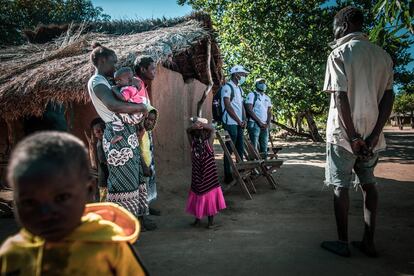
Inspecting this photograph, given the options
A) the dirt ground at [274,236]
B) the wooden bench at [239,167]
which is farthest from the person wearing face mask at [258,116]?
the dirt ground at [274,236]

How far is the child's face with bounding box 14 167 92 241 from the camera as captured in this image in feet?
3.03

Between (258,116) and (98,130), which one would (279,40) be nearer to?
Result: (258,116)

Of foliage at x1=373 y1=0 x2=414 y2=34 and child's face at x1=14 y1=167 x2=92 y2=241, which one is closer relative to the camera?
child's face at x1=14 y1=167 x2=92 y2=241

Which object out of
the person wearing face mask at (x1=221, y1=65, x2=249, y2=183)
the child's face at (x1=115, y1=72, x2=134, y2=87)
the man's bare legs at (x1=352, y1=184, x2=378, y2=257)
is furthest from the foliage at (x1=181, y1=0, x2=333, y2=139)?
the man's bare legs at (x1=352, y1=184, x2=378, y2=257)

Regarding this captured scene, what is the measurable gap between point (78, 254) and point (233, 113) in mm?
4995

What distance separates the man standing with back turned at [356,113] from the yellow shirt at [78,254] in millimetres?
1999

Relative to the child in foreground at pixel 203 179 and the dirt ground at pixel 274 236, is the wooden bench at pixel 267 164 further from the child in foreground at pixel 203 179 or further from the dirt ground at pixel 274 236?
the child in foreground at pixel 203 179

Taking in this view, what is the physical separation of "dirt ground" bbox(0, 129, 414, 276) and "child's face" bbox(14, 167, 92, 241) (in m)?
1.58

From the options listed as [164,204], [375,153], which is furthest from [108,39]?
[375,153]

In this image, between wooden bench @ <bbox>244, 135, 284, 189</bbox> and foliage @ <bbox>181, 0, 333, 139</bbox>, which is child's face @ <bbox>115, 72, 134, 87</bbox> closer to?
wooden bench @ <bbox>244, 135, 284, 189</bbox>

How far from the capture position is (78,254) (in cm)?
100

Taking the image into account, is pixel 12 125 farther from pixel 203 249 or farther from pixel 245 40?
pixel 245 40

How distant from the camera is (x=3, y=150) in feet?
23.4

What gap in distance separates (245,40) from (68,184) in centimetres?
1250
